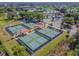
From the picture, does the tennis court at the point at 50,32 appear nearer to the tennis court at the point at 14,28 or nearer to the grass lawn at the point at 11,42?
the grass lawn at the point at 11,42

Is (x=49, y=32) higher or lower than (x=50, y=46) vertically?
higher

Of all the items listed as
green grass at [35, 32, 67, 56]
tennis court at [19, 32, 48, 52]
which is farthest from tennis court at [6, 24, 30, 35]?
green grass at [35, 32, 67, 56]

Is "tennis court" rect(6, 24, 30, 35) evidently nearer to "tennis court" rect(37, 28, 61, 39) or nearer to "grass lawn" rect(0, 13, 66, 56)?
"grass lawn" rect(0, 13, 66, 56)

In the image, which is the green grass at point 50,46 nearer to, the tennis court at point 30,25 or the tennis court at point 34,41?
the tennis court at point 34,41

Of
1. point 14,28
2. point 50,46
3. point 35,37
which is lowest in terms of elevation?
point 50,46

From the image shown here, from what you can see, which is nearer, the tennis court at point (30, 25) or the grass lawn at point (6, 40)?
the grass lawn at point (6, 40)

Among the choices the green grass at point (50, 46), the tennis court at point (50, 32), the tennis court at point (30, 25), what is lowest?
the green grass at point (50, 46)

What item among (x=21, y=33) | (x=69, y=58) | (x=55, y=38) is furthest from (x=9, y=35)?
(x=69, y=58)

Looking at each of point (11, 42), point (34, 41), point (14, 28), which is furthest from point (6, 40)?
point (34, 41)

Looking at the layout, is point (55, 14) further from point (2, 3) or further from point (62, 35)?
point (2, 3)

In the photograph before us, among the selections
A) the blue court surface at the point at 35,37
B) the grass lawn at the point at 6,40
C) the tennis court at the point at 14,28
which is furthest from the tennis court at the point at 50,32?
the grass lawn at the point at 6,40

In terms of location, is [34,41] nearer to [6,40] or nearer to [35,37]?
[35,37]

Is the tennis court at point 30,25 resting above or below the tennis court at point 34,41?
above
